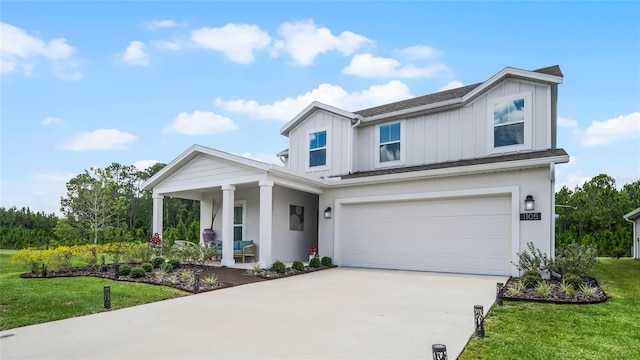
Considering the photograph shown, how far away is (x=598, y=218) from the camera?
2445 cm

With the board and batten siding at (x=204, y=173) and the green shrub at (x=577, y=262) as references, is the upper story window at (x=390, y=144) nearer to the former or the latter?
the board and batten siding at (x=204, y=173)

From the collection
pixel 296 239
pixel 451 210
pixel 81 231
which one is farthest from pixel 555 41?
pixel 81 231

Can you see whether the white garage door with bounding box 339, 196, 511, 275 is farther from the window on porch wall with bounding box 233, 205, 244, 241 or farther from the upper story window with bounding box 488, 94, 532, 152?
the window on porch wall with bounding box 233, 205, 244, 241

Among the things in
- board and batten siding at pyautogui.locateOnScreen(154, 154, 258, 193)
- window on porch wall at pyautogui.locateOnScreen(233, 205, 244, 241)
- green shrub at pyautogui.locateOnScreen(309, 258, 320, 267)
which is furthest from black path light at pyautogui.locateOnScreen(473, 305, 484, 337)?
window on porch wall at pyautogui.locateOnScreen(233, 205, 244, 241)

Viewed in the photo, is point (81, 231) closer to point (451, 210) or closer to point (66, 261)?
point (66, 261)

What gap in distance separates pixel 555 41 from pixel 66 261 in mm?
16170

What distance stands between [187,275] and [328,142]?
24.2 feet

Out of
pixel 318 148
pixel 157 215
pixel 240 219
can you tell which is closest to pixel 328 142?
pixel 318 148

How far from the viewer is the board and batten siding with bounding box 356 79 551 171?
11.0 meters

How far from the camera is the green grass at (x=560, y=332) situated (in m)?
3.99

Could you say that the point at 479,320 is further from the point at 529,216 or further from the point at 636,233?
the point at 636,233

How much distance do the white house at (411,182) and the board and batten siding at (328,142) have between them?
0.04m

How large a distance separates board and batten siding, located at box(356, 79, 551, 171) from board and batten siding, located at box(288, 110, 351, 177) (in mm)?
675

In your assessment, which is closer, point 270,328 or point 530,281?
point 270,328
